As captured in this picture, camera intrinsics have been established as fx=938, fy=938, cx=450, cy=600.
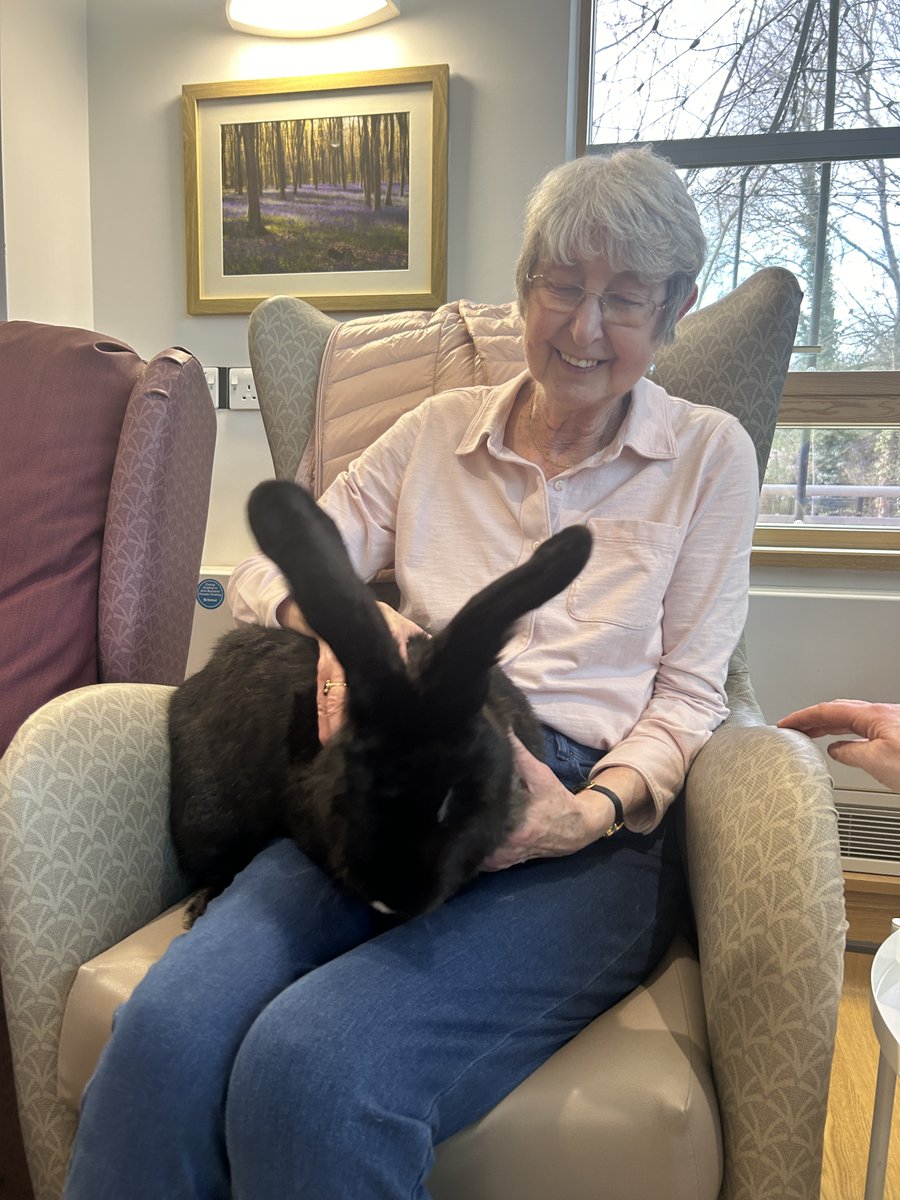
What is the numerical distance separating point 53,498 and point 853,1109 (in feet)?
5.72

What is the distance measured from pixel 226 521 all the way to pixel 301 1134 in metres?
2.15

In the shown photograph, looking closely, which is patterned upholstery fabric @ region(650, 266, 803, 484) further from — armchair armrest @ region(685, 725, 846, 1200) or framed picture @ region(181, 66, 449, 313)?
framed picture @ region(181, 66, 449, 313)

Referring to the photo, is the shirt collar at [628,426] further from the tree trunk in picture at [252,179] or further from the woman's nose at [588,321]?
the tree trunk in picture at [252,179]

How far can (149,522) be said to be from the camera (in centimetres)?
157

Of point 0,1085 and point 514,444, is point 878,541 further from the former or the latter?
point 0,1085

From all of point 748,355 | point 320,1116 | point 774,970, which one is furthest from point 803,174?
point 320,1116

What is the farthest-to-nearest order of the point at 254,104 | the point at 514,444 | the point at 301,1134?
the point at 254,104, the point at 514,444, the point at 301,1134

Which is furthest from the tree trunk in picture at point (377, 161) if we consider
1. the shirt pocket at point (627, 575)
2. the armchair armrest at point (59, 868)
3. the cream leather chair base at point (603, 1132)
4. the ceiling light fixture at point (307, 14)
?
the cream leather chair base at point (603, 1132)

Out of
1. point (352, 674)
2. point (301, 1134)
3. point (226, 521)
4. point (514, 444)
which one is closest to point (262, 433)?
point (226, 521)

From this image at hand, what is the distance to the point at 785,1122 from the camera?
2.81 feet

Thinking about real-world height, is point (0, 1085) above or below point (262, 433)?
below

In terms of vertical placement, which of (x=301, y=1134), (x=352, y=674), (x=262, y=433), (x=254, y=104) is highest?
(x=254, y=104)

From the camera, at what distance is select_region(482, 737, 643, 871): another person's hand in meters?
0.99

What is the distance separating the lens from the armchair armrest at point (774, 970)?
86 centimetres
